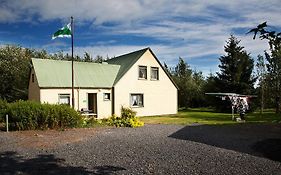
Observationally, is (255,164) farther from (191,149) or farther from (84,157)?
(84,157)

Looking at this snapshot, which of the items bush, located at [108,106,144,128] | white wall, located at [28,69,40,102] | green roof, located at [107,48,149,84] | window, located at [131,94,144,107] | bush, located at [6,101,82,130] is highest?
green roof, located at [107,48,149,84]

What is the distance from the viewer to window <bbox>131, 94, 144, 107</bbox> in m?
30.3

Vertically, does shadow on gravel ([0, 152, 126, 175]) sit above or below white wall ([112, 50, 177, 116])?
below

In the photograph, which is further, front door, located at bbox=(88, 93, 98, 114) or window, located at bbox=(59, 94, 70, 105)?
front door, located at bbox=(88, 93, 98, 114)

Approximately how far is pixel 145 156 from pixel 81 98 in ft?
60.1

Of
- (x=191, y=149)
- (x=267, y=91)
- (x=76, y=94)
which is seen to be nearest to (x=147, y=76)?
(x=76, y=94)

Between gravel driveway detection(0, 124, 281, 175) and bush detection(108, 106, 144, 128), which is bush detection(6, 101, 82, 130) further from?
bush detection(108, 106, 144, 128)

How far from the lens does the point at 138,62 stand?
100 ft

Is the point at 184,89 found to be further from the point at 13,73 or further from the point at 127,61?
the point at 13,73

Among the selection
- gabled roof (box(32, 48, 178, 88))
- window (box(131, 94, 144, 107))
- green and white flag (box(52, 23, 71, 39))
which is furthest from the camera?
window (box(131, 94, 144, 107))

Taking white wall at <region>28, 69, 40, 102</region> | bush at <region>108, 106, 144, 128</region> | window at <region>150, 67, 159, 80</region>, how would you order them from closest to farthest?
bush at <region>108, 106, 144, 128</region> < white wall at <region>28, 69, 40, 102</region> < window at <region>150, 67, 159, 80</region>

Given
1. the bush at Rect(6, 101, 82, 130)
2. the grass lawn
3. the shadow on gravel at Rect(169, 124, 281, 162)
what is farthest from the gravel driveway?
the grass lawn

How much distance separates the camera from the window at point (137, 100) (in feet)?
99.6

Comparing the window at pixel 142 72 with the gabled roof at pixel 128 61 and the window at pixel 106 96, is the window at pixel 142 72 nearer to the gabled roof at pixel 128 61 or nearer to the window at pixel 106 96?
the gabled roof at pixel 128 61
